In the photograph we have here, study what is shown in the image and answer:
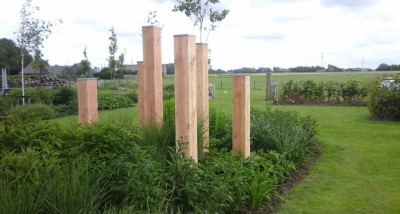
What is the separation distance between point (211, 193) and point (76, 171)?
1375 millimetres

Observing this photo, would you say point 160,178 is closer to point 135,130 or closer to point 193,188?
point 193,188

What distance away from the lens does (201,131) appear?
5.34m

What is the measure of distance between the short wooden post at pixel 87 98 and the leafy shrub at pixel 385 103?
1012cm

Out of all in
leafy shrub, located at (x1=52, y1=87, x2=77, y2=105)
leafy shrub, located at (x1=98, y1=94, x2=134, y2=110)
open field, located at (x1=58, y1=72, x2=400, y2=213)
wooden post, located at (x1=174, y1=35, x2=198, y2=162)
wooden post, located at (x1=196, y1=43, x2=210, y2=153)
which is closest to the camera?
wooden post, located at (x1=174, y1=35, x2=198, y2=162)

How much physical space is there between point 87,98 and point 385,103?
10.3 meters

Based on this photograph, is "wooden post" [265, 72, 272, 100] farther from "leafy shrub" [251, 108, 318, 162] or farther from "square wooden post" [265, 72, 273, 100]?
"leafy shrub" [251, 108, 318, 162]

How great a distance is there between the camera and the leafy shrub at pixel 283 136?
650cm

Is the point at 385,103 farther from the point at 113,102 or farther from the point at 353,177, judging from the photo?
the point at 113,102

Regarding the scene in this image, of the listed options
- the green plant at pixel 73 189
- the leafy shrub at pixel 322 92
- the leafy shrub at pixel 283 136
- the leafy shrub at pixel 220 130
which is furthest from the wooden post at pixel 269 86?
the green plant at pixel 73 189

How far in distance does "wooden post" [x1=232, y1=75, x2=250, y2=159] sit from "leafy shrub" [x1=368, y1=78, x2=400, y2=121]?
813 centimetres

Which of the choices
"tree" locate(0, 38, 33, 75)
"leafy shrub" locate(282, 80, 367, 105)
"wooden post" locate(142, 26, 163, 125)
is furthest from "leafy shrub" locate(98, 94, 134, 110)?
"tree" locate(0, 38, 33, 75)

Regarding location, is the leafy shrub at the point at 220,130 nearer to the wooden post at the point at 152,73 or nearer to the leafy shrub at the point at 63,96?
the wooden post at the point at 152,73

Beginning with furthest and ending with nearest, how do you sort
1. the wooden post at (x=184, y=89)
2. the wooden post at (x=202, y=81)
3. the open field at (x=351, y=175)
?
the wooden post at (x=202, y=81) → the open field at (x=351, y=175) → the wooden post at (x=184, y=89)

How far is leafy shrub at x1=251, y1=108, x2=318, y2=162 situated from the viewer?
6500 mm
